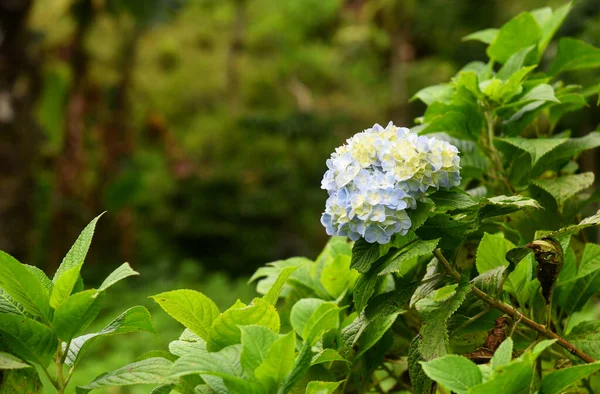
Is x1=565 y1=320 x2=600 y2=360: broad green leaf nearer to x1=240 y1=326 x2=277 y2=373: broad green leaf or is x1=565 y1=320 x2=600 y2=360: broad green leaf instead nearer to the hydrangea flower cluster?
the hydrangea flower cluster

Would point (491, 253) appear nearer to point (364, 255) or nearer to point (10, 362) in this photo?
point (364, 255)

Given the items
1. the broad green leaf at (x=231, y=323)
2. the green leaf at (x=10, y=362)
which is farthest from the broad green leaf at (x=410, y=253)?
the green leaf at (x=10, y=362)

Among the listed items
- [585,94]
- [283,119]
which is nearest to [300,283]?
[585,94]

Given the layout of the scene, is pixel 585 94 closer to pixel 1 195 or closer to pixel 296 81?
pixel 1 195

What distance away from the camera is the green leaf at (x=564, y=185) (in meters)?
0.83

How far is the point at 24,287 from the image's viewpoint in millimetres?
607

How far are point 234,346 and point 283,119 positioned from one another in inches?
216

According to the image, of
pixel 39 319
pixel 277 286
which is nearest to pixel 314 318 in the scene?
pixel 277 286

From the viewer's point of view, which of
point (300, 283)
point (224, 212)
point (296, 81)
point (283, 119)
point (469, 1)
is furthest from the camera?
point (296, 81)

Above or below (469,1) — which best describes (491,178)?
below

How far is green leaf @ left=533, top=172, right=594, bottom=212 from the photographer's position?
829 millimetres

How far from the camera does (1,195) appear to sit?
384 cm

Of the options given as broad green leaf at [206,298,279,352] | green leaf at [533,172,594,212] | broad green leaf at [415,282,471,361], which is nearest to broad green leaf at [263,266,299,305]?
broad green leaf at [206,298,279,352]

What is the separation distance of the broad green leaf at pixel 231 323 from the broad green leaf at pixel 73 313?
0.11 m
